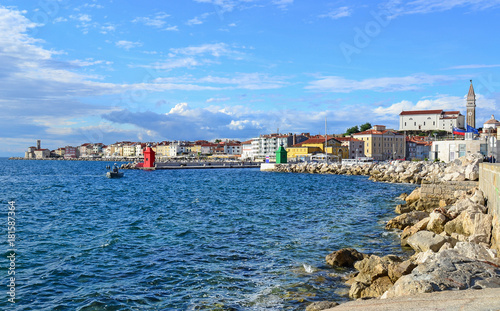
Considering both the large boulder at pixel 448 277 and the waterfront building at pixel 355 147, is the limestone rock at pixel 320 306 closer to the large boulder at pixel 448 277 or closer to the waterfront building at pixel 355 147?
the large boulder at pixel 448 277

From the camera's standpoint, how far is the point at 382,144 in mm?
105188

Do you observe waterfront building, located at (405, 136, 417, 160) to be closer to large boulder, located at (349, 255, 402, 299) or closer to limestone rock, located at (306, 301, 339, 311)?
large boulder, located at (349, 255, 402, 299)

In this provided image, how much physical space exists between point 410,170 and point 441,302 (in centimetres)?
3998

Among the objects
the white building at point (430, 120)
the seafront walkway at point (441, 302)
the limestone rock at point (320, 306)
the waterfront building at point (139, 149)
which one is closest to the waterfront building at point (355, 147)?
the white building at point (430, 120)

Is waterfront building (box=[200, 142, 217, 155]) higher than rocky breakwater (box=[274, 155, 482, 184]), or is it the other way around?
waterfront building (box=[200, 142, 217, 155])

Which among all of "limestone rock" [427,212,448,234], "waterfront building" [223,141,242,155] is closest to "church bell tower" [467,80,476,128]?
"waterfront building" [223,141,242,155]

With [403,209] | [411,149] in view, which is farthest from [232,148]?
[403,209]

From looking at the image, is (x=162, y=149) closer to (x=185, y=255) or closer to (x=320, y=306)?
(x=185, y=255)

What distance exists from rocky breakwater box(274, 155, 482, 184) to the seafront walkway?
21161 mm

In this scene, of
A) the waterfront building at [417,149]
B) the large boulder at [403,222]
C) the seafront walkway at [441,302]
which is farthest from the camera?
the waterfront building at [417,149]

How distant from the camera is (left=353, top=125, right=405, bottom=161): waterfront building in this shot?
10338 cm

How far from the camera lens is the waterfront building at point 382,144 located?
103 m

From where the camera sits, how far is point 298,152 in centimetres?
10531

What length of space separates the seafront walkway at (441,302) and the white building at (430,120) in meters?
116
